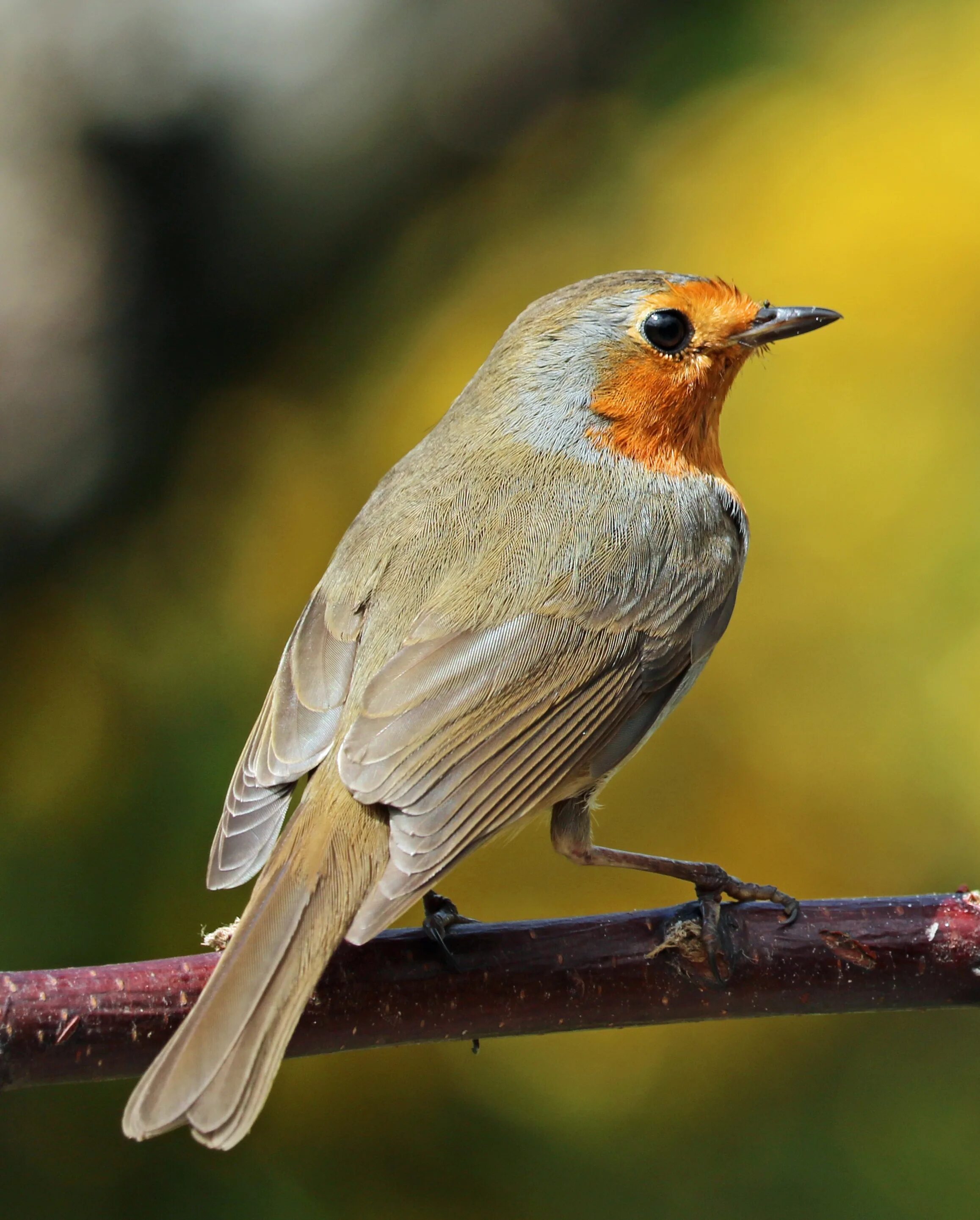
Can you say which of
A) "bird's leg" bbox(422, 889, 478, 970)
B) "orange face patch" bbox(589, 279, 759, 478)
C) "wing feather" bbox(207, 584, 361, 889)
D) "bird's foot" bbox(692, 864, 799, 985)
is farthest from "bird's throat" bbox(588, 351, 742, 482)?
"bird's leg" bbox(422, 889, 478, 970)

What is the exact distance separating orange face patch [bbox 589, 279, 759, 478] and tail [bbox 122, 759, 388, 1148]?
935mm

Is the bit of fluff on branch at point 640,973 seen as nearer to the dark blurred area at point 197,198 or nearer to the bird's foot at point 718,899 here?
the bird's foot at point 718,899

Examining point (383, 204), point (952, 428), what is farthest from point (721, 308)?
point (383, 204)

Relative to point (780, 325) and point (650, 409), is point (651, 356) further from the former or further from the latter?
point (780, 325)

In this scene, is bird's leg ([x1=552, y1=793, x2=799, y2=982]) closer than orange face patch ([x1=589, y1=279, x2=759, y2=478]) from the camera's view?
Yes

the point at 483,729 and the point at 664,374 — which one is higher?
the point at 664,374

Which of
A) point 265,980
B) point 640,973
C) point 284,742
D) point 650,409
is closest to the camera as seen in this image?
point 265,980

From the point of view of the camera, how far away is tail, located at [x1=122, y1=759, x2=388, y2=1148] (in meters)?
1.74

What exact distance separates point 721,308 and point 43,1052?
1.70 m

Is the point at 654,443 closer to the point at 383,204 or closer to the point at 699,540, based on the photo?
the point at 699,540

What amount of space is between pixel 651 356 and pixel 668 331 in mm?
56

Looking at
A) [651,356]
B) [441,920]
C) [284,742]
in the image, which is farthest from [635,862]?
[651,356]

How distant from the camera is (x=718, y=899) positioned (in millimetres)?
2244

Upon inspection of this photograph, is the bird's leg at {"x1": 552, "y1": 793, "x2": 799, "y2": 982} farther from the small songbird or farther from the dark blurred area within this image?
the dark blurred area
